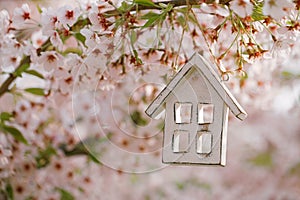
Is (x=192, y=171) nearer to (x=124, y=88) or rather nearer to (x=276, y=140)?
(x=276, y=140)

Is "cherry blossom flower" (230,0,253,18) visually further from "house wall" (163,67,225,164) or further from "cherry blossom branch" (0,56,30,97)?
"cherry blossom branch" (0,56,30,97)

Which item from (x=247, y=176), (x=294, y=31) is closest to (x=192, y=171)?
(x=247, y=176)

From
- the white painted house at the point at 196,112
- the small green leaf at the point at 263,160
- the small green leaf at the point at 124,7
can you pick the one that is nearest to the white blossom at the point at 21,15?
the small green leaf at the point at 124,7

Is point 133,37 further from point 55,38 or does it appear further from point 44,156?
point 44,156

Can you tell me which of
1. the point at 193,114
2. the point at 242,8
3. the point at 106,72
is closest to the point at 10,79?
the point at 106,72

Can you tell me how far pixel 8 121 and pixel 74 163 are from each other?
328mm

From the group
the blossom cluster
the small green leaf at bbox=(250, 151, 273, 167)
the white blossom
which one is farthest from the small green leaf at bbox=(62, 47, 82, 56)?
the small green leaf at bbox=(250, 151, 273, 167)

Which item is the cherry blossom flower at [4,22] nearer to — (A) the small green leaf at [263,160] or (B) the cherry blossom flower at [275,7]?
(B) the cherry blossom flower at [275,7]

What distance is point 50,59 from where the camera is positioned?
1284mm

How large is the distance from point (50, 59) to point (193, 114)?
32cm

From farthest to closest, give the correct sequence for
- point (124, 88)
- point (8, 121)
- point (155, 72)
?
point (124, 88) < point (8, 121) < point (155, 72)

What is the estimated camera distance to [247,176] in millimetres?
2914

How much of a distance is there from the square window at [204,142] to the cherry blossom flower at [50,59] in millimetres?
324

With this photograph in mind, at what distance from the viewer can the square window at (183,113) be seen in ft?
3.64
